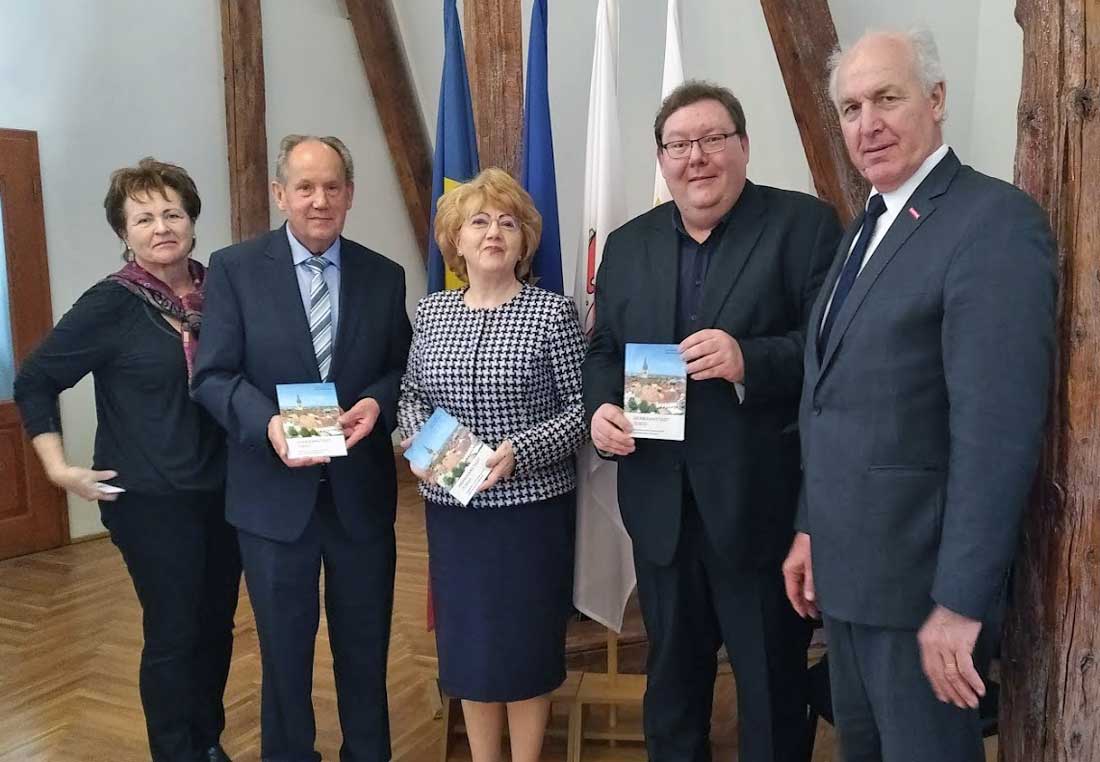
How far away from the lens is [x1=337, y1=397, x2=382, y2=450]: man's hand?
202cm

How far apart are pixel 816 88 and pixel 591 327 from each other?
176 centimetres

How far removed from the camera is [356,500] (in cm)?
214

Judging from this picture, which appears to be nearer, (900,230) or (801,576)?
(900,230)

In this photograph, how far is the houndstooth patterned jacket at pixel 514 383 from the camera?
2045 mm

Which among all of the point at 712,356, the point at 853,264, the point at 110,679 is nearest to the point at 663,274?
the point at 712,356

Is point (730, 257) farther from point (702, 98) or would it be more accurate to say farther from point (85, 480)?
point (85, 480)

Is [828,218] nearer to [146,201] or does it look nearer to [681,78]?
[681,78]

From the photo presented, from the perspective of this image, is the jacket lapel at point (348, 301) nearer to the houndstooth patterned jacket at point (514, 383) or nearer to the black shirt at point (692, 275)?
the houndstooth patterned jacket at point (514, 383)

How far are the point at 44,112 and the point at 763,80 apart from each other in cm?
356

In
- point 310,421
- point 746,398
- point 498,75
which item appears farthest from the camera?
point 498,75

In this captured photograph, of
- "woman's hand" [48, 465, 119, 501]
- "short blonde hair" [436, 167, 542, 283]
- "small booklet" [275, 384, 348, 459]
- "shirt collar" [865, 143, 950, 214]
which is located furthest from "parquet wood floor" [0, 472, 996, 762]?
"shirt collar" [865, 143, 950, 214]

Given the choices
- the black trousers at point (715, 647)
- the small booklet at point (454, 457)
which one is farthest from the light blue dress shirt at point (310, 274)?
the black trousers at point (715, 647)

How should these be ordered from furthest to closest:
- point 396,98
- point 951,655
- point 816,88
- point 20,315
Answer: point 396,98 → point 20,315 → point 816,88 → point 951,655

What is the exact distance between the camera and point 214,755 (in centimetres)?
246
